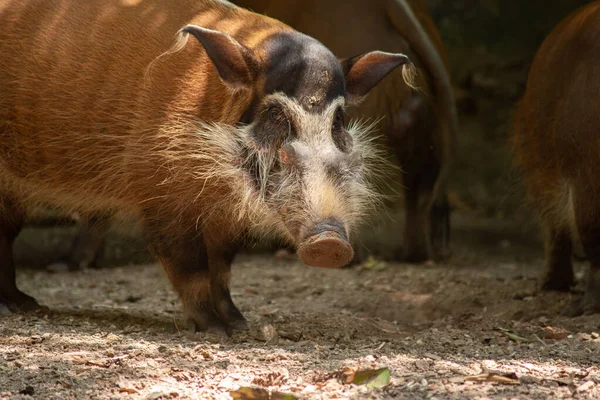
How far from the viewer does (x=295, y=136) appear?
416 cm

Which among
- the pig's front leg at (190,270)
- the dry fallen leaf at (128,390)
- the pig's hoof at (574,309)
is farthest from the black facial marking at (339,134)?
the pig's hoof at (574,309)

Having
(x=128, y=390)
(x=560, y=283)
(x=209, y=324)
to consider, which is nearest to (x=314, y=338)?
(x=209, y=324)

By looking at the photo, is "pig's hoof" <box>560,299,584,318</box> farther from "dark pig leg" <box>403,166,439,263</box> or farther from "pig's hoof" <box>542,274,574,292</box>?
"dark pig leg" <box>403,166,439,263</box>

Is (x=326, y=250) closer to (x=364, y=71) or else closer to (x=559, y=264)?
(x=364, y=71)

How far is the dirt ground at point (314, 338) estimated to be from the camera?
329 cm

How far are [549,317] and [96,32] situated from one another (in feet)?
9.89

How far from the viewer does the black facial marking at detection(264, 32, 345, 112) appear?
13.8 ft

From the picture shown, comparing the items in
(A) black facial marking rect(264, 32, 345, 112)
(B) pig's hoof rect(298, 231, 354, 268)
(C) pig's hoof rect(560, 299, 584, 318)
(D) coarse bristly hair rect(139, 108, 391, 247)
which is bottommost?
(C) pig's hoof rect(560, 299, 584, 318)

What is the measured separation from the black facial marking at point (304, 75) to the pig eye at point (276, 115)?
0.08 metres

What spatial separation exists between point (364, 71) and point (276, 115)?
0.63 m

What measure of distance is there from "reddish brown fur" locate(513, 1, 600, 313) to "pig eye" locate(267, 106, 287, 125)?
1.77m

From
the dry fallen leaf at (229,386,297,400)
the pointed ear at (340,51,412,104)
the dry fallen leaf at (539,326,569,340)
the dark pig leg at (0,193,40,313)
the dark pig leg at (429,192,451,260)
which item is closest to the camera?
the dry fallen leaf at (229,386,297,400)

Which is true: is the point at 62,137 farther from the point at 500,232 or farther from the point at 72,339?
the point at 500,232

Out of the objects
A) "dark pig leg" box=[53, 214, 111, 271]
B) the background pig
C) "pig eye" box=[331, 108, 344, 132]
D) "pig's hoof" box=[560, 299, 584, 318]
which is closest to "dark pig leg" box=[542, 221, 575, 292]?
"pig's hoof" box=[560, 299, 584, 318]
